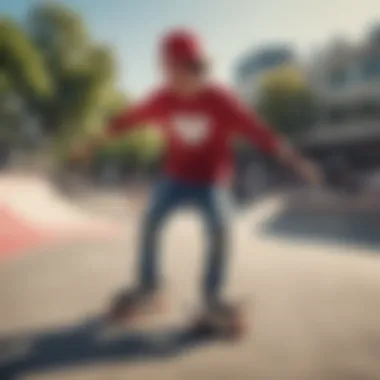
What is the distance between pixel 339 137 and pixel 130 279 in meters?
0.52

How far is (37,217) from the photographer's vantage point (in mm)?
1060

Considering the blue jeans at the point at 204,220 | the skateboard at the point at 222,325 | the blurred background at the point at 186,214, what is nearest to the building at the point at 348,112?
the blurred background at the point at 186,214

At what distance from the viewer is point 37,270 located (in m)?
1.07

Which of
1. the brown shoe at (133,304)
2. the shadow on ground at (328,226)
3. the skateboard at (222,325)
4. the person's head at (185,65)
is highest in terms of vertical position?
the person's head at (185,65)

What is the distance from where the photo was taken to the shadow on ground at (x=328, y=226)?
105 centimetres

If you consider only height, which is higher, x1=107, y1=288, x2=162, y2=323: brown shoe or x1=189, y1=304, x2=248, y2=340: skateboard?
x1=107, y1=288, x2=162, y2=323: brown shoe

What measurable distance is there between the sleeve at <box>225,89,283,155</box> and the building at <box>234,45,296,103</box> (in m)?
0.03

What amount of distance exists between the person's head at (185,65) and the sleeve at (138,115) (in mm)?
43

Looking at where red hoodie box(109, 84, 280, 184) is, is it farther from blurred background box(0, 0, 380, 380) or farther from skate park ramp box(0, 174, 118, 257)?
skate park ramp box(0, 174, 118, 257)

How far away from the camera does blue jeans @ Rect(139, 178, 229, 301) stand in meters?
1.02

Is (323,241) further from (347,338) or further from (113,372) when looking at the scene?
(113,372)

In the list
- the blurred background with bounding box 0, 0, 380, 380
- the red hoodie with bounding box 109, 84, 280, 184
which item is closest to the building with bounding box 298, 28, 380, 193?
the blurred background with bounding box 0, 0, 380, 380

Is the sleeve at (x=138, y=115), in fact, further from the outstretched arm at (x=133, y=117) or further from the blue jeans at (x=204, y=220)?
the blue jeans at (x=204, y=220)

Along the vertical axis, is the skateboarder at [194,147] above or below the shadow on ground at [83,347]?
above
